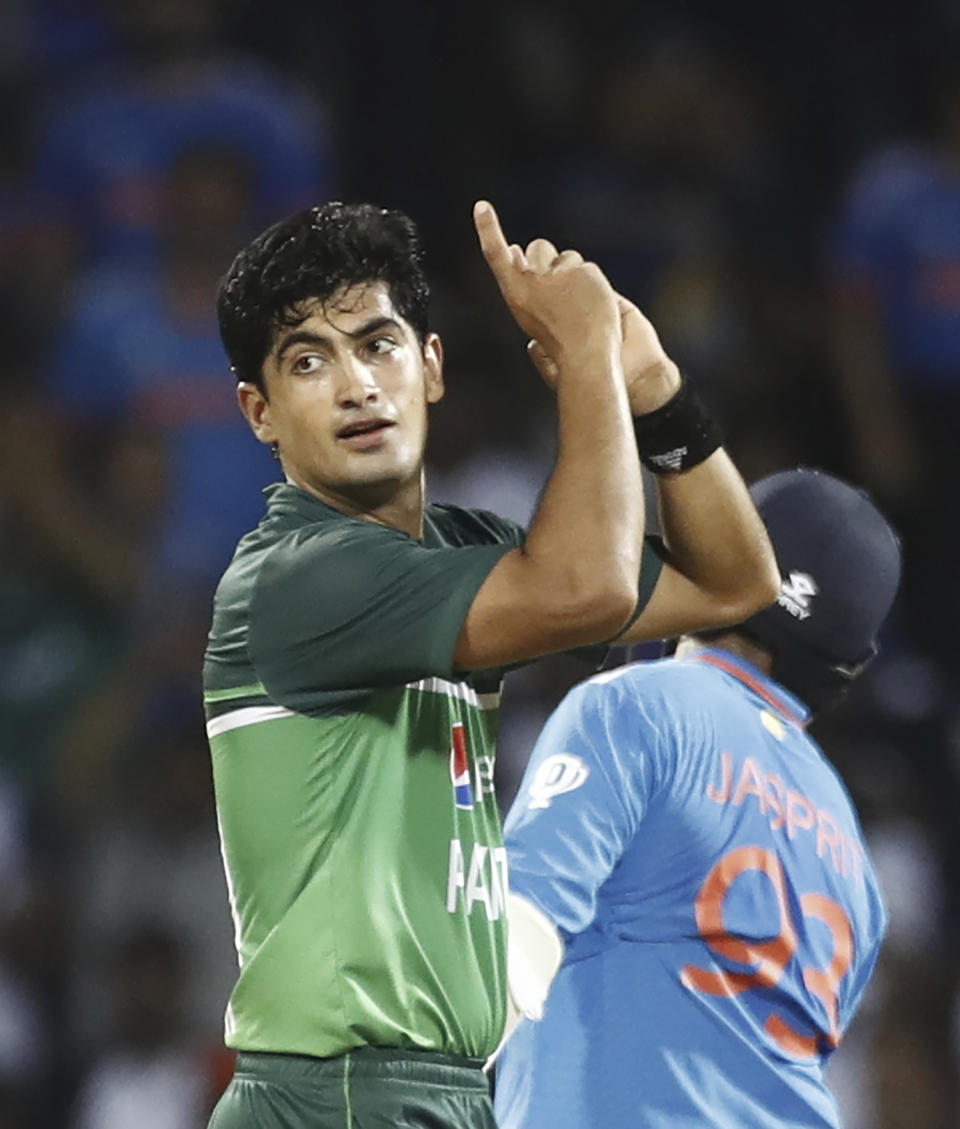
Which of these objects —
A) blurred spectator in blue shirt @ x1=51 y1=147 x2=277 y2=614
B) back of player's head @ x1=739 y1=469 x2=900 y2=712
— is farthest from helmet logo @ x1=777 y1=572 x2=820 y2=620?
blurred spectator in blue shirt @ x1=51 y1=147 x2=277 y2=614

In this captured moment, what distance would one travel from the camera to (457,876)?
116 inches

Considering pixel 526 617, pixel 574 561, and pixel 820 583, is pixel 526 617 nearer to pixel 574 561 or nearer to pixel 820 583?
pixel 574 561

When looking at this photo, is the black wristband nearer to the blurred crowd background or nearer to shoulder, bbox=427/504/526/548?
shoulder, bbox=427/504/526/548

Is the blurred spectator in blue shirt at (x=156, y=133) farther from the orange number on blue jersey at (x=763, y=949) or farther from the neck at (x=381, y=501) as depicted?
the neck at (x=381, y=501)

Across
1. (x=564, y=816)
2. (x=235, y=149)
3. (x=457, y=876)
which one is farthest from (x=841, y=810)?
(x=235, y=149)

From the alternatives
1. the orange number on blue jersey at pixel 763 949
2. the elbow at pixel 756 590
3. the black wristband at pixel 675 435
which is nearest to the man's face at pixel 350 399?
the black wristband at pixel 675 435

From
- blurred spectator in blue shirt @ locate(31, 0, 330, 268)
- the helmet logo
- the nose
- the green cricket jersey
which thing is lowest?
the green cricket jersey

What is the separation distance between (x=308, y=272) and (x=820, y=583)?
154cm

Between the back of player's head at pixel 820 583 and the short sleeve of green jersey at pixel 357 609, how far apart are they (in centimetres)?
140

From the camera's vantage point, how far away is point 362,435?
2.99 m

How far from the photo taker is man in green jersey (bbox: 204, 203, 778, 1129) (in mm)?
Answer: 2816

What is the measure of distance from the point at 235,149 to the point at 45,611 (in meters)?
1.79

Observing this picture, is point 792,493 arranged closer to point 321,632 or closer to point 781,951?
point 781,951

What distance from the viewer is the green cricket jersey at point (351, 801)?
2844 mm
